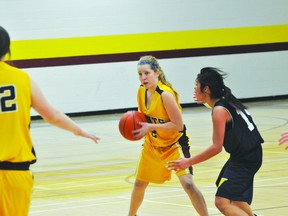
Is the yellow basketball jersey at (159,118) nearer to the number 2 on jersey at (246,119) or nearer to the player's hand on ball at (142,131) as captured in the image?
the player's hand on ball at (142,131)

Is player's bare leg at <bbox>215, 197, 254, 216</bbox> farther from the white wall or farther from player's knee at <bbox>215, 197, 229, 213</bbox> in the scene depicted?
the white wall

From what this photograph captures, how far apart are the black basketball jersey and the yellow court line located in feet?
43.9

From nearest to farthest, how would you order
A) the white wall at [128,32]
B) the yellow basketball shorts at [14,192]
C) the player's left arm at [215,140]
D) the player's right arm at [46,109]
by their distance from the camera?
the yellow basketball shorts at [14,192] → the player's right arm at [46,109] → the player's left arm at [215,140] → the white wall at [128,32]

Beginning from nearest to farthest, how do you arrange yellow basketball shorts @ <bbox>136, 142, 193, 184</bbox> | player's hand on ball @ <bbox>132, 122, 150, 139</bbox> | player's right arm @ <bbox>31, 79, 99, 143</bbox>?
player's right arm @ <bbox>31, 79, 99, 143</bbox> < player's hand on ball @ <bbox>132, 122, 150, 139</bbox> < yellow basketball shorts @ <bbox>136, 142, 193, 184</bbox>

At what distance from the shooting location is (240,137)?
5.38 meters

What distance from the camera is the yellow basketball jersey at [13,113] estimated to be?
3.95 meters

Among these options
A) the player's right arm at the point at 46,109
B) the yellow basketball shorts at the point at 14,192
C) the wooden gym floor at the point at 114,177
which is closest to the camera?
the yellow basketball shorts at the point at 14,192

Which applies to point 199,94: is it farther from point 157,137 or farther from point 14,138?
point 14,138

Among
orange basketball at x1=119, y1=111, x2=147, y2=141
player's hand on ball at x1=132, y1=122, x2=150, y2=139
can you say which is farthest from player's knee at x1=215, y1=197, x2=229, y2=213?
orange basketball at x1=119, y1=111, x2=147, y2=141

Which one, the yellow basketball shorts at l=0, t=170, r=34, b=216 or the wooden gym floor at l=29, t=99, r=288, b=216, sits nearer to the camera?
the yellow basketball shorts at l=0, t=170, r=34, b=216

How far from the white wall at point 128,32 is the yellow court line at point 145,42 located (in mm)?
156

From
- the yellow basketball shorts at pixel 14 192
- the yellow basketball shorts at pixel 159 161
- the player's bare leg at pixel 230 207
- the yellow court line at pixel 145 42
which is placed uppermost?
the yellow basketball shorts at pixel 14 192

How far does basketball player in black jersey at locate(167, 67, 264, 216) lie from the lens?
5344 millimetres

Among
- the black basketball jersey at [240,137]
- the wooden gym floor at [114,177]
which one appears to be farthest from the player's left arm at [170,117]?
the wooden gym floor at [114,177]
